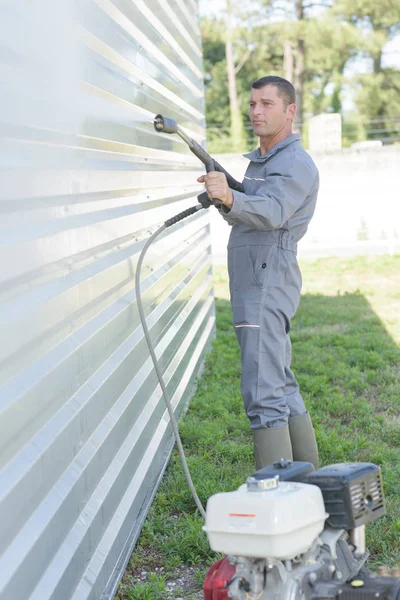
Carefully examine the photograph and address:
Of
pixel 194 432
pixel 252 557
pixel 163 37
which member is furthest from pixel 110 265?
A: pixel 163 37

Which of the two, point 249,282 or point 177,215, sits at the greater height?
point 177,215

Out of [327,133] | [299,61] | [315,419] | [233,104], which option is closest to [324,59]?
[299,61]

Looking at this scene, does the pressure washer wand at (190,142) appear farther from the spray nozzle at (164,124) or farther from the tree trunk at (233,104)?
the tree trunk at (233,104)

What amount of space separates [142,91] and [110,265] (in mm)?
1373

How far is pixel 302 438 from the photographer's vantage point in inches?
164

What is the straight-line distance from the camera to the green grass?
12.4 ft

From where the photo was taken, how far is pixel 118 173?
395 centimetres

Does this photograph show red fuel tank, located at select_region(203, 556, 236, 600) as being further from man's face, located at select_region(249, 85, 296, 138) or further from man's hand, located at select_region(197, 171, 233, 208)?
man's face, located at select_region(249, 85, 296, 138)

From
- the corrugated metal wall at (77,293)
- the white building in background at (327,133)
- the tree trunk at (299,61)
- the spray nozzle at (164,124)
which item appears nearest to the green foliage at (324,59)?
the tree trunk at (299,61)

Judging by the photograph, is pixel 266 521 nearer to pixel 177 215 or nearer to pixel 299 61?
pixel 177 215

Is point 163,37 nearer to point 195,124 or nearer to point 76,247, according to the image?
point 195,124

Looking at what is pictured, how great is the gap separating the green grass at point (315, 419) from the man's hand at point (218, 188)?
146 cm

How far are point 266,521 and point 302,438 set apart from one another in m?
1.79

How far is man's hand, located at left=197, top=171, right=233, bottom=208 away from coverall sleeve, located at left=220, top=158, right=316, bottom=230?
4 cm
